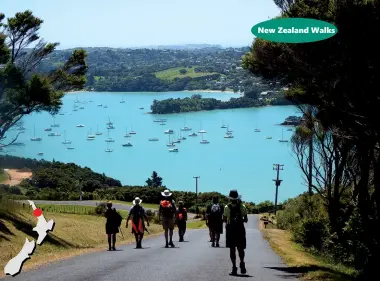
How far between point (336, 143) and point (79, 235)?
10327 millimetres

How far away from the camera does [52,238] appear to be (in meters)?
21.3

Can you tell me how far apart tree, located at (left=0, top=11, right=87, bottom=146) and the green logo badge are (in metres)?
12.2

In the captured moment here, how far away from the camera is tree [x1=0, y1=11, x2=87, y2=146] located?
2275 cm

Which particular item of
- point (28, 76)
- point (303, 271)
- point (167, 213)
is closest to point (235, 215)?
point (303, 271)

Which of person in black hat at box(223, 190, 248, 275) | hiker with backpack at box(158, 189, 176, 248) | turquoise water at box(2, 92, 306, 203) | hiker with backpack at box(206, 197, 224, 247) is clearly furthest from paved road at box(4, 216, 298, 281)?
turquoise water at box(2, 92, 306, 203)

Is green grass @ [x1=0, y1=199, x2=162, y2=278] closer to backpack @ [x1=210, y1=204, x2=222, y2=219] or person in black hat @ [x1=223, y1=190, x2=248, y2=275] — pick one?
backpack @ [x1=210, y1=204, x2=222, y2=219]

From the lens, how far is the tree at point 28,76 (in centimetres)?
2275

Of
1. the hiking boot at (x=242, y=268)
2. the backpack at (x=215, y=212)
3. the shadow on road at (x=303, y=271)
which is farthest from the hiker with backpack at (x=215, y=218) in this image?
the hiking boot at (x=242, y=268)

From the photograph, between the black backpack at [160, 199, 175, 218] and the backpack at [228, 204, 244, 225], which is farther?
the black backpack at [160, 199, 175, 218]

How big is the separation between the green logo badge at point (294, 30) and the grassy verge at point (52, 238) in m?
6.83

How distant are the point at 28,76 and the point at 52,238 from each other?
7502 millimetres

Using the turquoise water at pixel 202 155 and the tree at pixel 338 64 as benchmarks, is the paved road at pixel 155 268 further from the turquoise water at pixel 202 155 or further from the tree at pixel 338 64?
the turquoise water at pixel 202 155

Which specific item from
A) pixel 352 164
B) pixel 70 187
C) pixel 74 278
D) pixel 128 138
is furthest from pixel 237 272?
pixel 128 138

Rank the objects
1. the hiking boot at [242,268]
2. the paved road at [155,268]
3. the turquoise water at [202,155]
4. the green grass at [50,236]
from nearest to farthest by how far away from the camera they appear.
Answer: the paved road at [155,268]
the hiking boot at [242,268]
the green grass at [50,236]
the turquoise water at [202,155]
